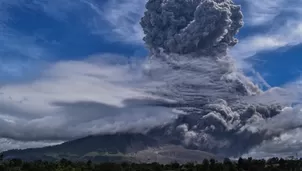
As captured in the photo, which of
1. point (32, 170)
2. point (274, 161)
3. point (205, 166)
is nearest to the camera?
point (32, 170)

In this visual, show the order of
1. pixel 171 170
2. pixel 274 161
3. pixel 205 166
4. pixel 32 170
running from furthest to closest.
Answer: pixel 274 161 → pixel 205 166 → pixel 171 170 → pixel 32 170

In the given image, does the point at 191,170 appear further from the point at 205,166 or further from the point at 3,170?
the point at 3,170

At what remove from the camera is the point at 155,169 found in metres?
128

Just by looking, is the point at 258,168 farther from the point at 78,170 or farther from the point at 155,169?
the point at 78,170

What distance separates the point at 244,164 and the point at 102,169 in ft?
144

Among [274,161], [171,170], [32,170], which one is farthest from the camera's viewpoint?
[274,161]

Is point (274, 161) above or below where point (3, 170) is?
above

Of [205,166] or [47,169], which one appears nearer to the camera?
[47,169]

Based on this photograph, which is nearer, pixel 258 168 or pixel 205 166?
pixel 258 168

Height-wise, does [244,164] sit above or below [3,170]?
above

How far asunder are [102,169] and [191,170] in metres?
26.2

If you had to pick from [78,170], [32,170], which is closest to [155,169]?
[78,170]

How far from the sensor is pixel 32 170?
113188mm

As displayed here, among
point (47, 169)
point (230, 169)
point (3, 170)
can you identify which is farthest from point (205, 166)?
point (3, 170)
